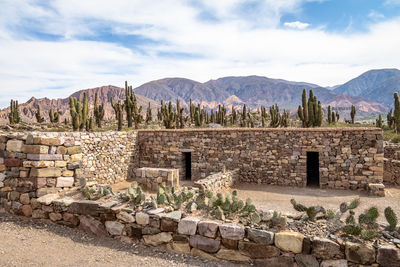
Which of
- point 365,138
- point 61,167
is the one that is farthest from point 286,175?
point 61,167

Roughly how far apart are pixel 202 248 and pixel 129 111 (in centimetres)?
2036

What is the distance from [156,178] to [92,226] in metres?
5.73

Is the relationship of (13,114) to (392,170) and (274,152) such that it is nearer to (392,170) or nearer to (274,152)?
(274,152)

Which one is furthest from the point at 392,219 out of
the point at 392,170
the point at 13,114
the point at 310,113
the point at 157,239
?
the point at 13,114

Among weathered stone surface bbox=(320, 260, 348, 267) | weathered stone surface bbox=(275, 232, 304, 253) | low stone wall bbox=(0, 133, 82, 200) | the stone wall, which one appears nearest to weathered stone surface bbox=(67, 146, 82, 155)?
low stone wall bbox=(0, 133, 82, 200)

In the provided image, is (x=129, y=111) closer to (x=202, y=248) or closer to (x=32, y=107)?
(x=202, y=248)

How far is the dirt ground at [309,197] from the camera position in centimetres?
926

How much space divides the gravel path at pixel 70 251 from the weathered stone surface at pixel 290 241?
85 cm

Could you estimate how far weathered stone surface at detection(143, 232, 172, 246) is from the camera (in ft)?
15.0

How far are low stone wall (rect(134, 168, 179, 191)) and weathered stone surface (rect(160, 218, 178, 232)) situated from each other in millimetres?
6045

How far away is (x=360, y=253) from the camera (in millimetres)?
3633

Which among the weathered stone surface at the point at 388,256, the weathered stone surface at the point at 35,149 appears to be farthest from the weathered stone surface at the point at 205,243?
the weathered stone surface at the point at 35,149

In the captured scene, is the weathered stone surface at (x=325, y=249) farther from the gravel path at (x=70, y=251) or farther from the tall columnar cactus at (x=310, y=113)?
the tall columnar cactus at (x=310, y=113)

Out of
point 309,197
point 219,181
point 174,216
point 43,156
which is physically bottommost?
point 309,197
